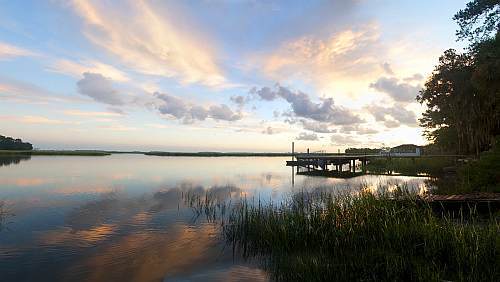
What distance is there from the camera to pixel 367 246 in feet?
32.8

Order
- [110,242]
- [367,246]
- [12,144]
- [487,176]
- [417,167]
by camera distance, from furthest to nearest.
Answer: [12,144] → [417,167] → [487,176] → [110,242] → [367,246]

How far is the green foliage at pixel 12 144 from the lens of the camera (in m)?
121

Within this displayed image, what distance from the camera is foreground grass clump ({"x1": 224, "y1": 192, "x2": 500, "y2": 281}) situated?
790 centimetres

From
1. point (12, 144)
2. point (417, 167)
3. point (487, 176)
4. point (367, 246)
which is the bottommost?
point (367, 246)

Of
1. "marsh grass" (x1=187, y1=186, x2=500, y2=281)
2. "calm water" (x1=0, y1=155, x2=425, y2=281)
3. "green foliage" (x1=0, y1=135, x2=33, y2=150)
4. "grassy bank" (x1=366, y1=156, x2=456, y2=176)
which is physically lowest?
"calm water" (x1=0, y1=155, x2=425, y2=281)

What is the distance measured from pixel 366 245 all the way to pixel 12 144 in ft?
474

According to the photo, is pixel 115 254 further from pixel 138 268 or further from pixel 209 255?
pixel 209 255

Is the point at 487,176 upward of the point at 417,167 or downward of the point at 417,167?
upward

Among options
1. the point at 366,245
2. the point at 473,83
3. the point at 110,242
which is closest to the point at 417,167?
the point at 473,83

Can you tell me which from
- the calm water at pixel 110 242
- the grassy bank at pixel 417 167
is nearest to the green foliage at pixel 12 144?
the calm water at pixel 110 242

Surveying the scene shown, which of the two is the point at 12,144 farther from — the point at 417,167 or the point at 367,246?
the point at 367,246

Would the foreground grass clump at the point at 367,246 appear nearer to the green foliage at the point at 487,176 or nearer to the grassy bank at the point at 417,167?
the green foliage at the point at 487,176

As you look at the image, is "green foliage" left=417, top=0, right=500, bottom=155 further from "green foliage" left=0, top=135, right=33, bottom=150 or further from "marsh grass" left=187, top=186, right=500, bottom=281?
"green foliage" left=0, top=135, right=33, bottom=150

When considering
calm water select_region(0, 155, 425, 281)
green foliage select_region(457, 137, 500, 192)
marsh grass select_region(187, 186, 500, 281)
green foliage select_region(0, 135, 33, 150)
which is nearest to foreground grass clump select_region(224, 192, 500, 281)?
marsh grass select_region(187, 186, 500, 281)
